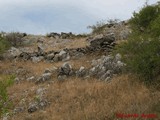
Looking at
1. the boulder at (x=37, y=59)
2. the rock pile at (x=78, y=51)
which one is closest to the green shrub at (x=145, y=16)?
the rock pile at (x=78, y=51)

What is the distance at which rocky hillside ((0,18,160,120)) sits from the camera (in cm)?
1407

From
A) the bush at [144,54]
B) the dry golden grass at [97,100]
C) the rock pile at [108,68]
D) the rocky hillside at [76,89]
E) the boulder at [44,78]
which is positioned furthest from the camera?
the boulder at [44,78]

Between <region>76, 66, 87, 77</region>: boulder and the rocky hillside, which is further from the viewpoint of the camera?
<region>76, 66, 87, 77</region>: boulder

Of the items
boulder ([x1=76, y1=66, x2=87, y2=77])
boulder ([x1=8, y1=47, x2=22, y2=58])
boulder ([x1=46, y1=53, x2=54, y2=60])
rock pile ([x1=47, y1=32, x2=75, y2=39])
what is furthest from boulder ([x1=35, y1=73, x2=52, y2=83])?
rock pile ([x1=47, y1=32, x2=75, y2=39])

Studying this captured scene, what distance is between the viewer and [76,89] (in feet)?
58.9

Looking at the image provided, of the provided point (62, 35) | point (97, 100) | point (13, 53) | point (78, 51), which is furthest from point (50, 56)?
point (62, 35)

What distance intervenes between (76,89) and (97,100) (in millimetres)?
2510

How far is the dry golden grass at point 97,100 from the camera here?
13305 millimetres

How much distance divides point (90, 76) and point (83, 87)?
261cm

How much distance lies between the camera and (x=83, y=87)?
17938 millimetres

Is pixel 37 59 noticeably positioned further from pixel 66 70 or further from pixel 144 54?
pixel 144 54

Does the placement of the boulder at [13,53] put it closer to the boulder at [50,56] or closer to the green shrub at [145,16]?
the boulder at [50,56]

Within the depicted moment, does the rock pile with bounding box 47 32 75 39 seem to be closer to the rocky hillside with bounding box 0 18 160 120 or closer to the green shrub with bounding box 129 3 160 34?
the rocky hillside with bounding box 0 18 160 120

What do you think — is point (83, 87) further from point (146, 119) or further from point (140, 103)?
point (146, 119)
